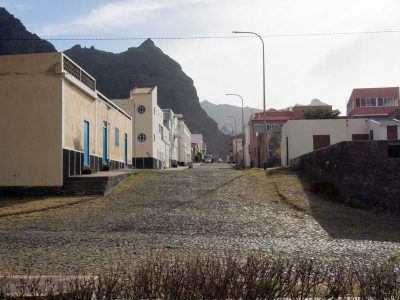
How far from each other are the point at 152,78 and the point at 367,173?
142 m

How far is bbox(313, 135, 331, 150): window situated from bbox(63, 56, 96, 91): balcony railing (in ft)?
60.3

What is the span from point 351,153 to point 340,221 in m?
4.18

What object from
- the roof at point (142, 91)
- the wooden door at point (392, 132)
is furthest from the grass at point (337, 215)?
the roof at point (142, 91)

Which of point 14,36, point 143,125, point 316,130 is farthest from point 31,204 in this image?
point 14,36

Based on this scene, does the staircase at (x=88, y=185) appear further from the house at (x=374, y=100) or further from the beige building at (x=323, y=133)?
the house at (x=374, y=100)

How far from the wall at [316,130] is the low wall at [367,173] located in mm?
18362

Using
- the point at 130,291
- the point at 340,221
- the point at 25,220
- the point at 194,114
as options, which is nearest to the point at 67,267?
the point at 130,291

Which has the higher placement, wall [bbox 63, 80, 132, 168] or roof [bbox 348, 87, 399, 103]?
roof [bbox 348, 87, 399, 103]

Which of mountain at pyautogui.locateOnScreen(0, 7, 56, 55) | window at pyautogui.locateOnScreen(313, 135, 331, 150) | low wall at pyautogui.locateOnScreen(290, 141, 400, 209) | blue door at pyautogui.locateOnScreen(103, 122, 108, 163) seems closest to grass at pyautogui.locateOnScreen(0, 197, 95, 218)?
low wall at pyautogui.locateOnScreen(290, 141, 400, 209)

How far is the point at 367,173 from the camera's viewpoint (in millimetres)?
17219

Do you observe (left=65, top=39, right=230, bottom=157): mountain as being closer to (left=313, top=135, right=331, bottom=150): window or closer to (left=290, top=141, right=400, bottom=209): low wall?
(left=313, top=135, right=331, bottom=150): window

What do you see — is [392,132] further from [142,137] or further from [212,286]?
[212,286]

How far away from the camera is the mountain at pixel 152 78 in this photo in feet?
489

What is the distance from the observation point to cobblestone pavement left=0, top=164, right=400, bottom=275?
29.0 ft
